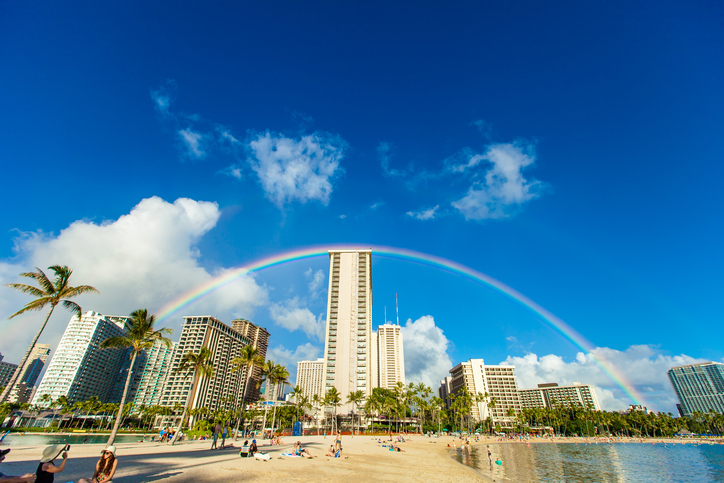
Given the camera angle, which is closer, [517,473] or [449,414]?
[517,473]

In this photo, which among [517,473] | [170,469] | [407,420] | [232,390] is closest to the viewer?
[170,469]

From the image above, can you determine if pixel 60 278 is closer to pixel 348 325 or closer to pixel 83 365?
pixel 348 325

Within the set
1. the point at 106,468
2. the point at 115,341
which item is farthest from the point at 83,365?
the point at 106,468

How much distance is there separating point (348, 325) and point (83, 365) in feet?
515

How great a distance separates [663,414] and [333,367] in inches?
6290

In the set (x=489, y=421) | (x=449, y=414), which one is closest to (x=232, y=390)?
(x=449, y=414)

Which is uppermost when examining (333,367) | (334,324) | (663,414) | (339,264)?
(339,264)

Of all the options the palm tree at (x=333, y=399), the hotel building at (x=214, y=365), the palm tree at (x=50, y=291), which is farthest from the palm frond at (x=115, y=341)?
the hotel building at (x=214, y=365)

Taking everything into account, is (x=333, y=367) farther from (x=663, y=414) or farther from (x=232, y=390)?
(x=663, y=414)

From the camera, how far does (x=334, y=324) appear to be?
11806 cm

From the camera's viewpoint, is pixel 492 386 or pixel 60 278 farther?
pixel 492 386

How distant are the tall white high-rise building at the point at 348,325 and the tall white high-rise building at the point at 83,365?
409 ft

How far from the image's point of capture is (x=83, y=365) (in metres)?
171

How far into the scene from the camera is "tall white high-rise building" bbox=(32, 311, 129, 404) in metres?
164
